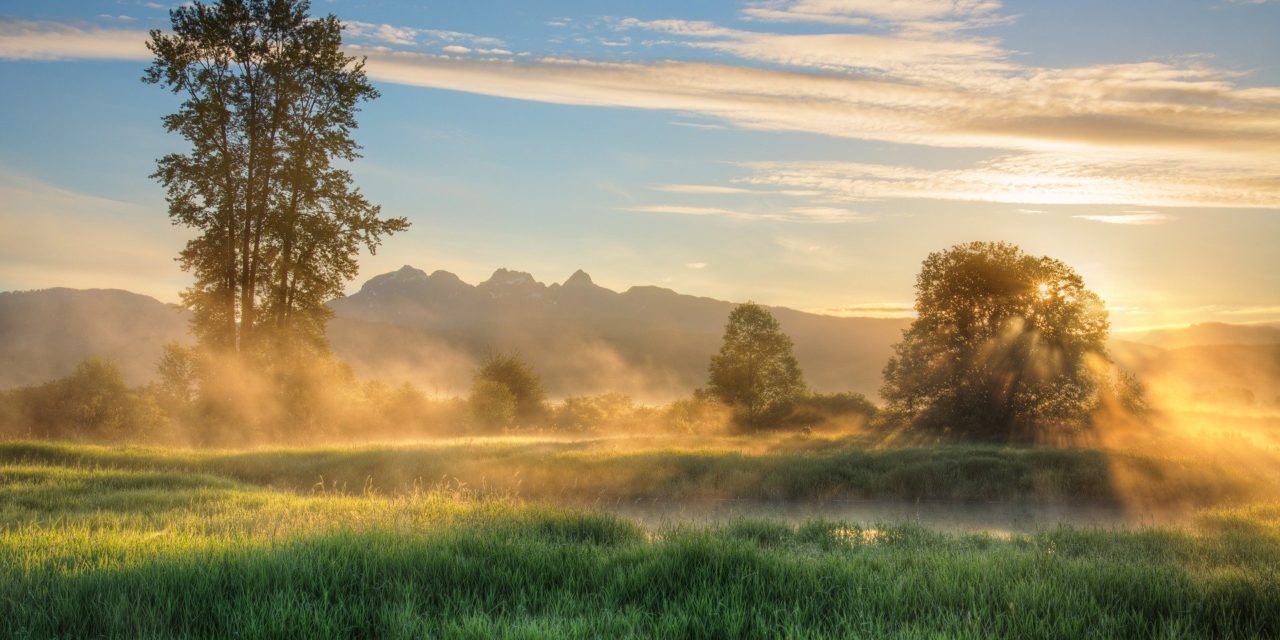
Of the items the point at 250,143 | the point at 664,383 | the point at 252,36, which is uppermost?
the point at 252,36

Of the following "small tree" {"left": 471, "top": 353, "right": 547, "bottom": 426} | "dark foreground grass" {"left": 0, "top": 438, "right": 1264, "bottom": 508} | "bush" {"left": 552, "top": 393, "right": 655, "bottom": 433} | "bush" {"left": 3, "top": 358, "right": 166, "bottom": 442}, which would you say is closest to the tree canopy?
"dark foreground grass" {"left": 0, "top": 438, "right": 1264, "bottom": 508}

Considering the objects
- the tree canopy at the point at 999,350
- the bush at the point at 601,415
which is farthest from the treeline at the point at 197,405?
the tree canopy at the point at 999,350

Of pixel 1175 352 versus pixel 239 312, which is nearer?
pixel 239 312

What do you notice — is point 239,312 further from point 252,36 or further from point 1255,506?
point 1255,506

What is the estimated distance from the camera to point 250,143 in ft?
75.6

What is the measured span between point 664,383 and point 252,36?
585 ft

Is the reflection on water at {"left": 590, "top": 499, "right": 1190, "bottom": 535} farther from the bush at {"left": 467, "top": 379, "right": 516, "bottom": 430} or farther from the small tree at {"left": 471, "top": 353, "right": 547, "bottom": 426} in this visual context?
the small tree at {"left": 471, "top": 353, "right": 547, "bottom": 426}

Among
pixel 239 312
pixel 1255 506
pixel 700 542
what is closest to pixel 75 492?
pixel 700 542

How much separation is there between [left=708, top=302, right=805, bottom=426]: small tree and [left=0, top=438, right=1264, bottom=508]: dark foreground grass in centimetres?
2389

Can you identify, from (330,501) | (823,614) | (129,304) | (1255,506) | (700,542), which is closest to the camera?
(823,614)

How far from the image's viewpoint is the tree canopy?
29062mm

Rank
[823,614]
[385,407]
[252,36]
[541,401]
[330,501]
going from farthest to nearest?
[541,401] → [385,407] → [252,36] → [330,501] → [823,614]

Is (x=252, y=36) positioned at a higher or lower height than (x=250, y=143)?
higher

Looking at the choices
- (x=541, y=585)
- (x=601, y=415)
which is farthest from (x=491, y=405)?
(x=541, y=585)
